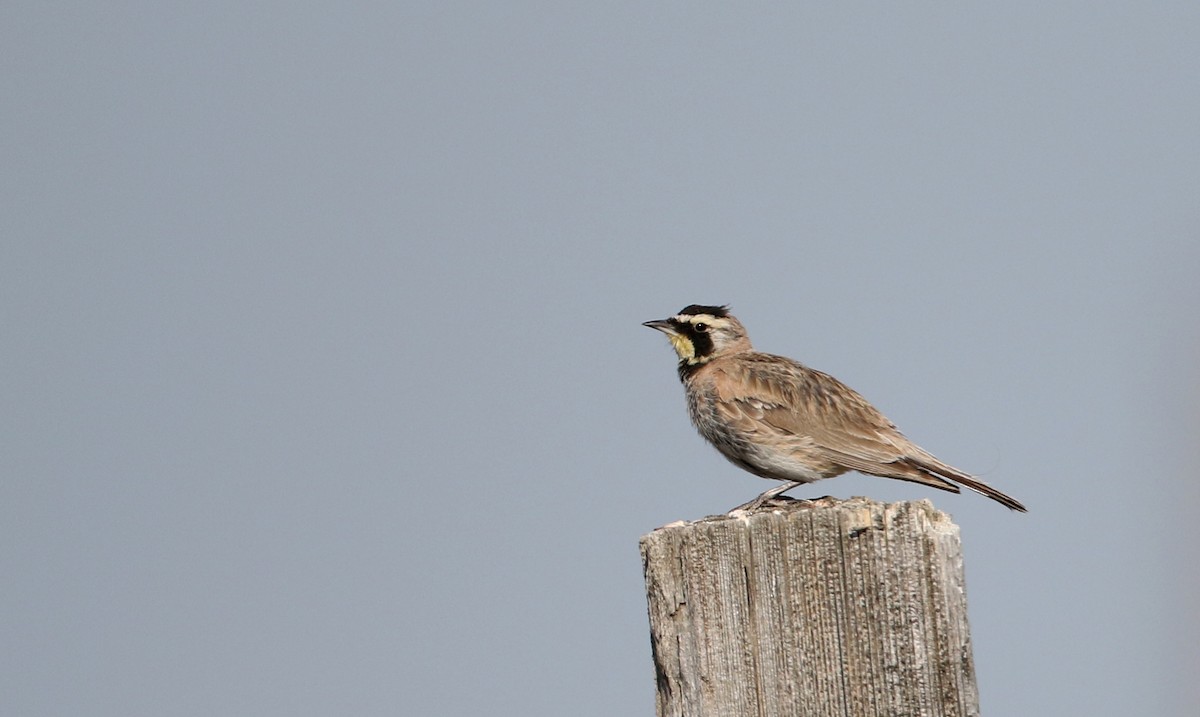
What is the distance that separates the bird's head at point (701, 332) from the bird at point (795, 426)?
48 cm

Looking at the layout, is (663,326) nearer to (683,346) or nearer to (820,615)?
(683,346)

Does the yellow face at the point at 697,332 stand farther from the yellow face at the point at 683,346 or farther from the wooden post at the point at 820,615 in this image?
the wooden post at the point at 820,615

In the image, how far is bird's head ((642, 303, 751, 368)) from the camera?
12.4m

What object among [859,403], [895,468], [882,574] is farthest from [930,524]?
[859,403]

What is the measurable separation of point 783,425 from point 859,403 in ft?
2.14

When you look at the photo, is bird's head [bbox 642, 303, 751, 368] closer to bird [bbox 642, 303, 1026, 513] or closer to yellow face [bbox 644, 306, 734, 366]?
yellow face [bbox 644, 306, 734, 366]

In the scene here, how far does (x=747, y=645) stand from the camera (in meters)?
4.12

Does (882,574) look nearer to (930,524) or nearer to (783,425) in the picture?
(930,524)

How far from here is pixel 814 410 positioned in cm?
1069

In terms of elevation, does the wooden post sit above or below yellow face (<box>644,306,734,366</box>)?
below

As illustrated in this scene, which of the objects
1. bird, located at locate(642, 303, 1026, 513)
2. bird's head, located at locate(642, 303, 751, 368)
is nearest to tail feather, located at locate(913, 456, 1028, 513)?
bird, located at locate(642, 303, 1026, 513)

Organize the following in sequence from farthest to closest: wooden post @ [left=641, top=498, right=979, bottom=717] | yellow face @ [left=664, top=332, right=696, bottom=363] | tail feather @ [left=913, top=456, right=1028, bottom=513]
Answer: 1. yellow face @ [left=664, top=332, right=696, bottom=363]
2. tail feather @ [left=913, top=456, right=1028, bottom=513]
3. wooden post @ [left=641, top=498, right=979, bottom=717]

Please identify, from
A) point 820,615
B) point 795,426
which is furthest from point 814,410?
point 820,615

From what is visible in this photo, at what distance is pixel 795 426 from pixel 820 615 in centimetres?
664
